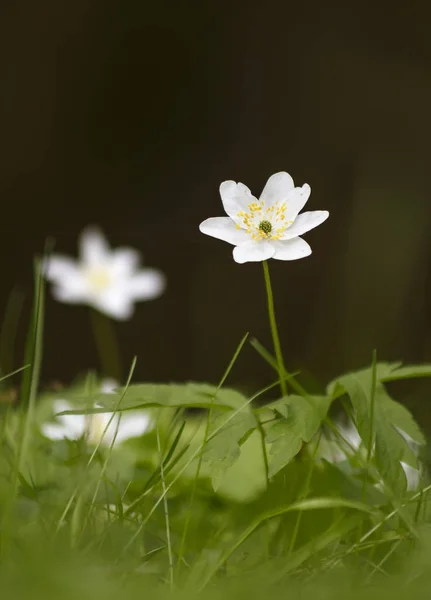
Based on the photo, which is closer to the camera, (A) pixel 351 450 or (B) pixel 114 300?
(A) pixel 351 450

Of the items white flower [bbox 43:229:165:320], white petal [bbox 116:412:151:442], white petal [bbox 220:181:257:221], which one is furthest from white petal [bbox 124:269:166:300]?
white petal [bbox 220:181:257:221]

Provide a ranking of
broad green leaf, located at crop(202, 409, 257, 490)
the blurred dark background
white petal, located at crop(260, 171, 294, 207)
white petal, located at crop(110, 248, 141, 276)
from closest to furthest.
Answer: broad green leaf, located at crop(202, 409, 257, 490) → white petal, located at crop(260, 171, 294, 207) → white petal, located at crop(110, 248, 141, 276) → the blurred dark background

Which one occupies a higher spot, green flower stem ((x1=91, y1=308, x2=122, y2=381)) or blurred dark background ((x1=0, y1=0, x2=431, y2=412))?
blurred dark background ((x1=0, y1=0, x2=431, y2=412))

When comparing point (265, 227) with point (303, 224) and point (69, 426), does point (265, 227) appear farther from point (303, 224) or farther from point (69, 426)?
point (69, 426)

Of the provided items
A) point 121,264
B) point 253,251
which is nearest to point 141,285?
point 121,264

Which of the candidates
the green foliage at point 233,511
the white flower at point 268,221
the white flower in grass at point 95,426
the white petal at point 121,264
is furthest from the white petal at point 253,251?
the white petal at point 121,264

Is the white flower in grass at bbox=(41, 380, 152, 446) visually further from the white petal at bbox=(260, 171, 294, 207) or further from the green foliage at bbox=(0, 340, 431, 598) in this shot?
the white petal at bbox=(260, 171, 294, 207)
